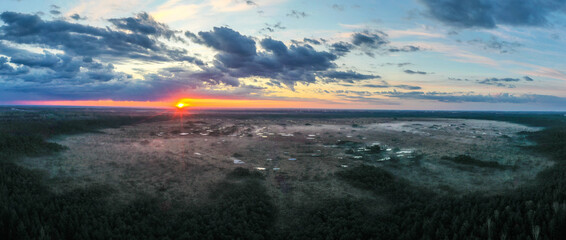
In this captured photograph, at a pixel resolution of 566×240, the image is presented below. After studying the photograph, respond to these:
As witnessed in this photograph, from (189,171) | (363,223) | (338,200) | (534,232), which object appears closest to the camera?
(534,232)

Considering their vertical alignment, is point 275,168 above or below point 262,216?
above

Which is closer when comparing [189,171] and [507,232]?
[507,232]

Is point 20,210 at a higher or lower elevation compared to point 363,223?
higher

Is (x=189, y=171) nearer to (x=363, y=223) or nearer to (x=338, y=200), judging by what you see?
(x=338, y=200)

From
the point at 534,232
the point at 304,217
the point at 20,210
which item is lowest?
the point at 304,217

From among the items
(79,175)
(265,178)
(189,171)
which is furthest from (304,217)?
(79,175)

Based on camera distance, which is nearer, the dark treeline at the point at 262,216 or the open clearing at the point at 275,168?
the dark treeline at the point at 262,216

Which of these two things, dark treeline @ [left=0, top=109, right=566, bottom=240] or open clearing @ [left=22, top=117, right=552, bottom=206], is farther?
open clearing @ [left=22, top=117, right=552, bottom=206]

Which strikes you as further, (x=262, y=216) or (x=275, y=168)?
(x=275, y=168)
